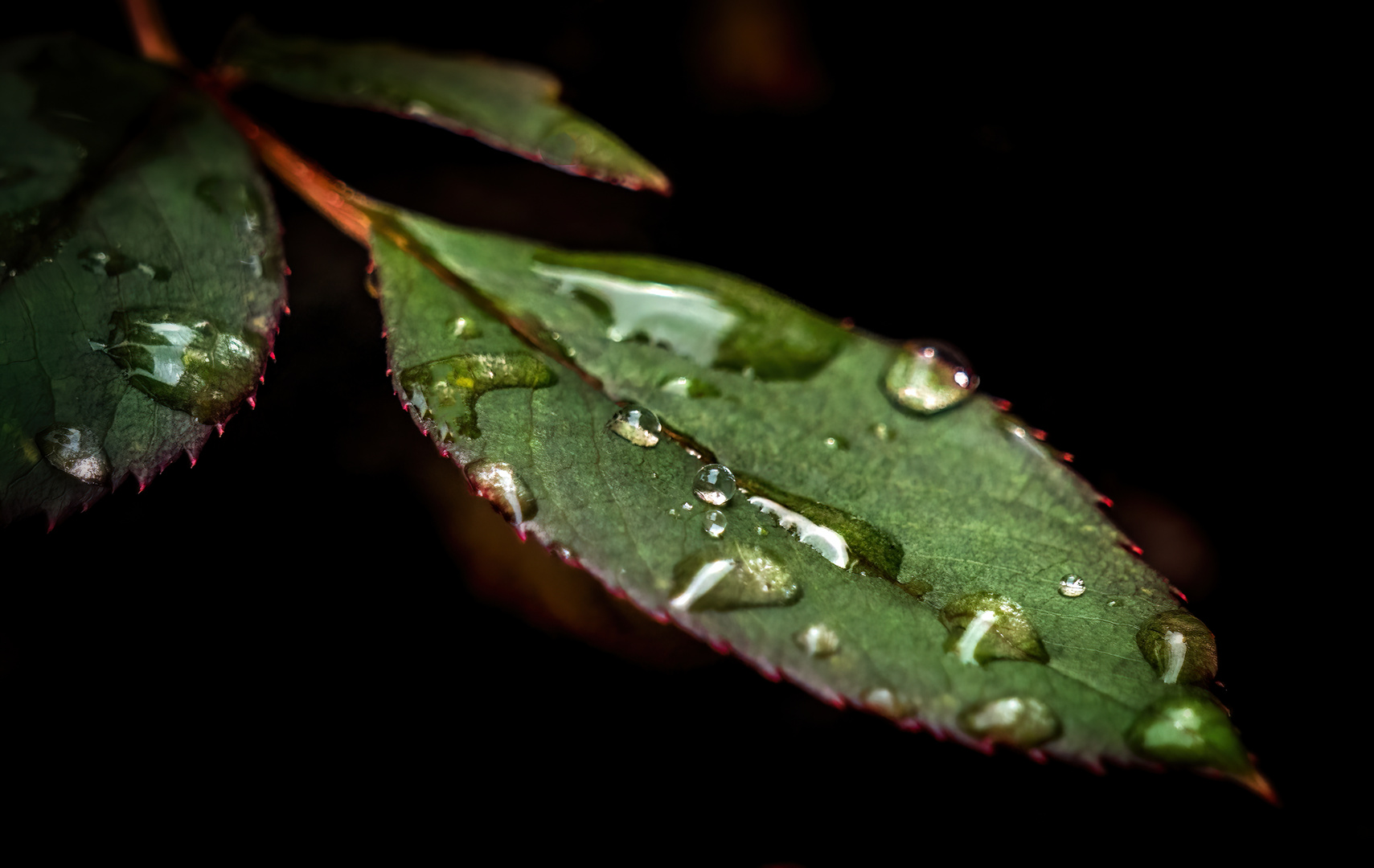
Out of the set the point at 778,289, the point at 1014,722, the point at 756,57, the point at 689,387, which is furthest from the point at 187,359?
the point at 756,57

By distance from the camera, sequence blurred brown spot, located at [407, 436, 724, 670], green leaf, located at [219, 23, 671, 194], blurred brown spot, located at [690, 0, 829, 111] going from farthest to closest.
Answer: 1. blurred brown spot, located at [690, 0, 829, 111]
2. blurred brown spot, located at [407, 436, 724, 670]
3. green leaf, located at [219, 23, 671, 194]

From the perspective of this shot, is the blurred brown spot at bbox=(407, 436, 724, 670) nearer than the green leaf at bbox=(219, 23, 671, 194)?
→ No

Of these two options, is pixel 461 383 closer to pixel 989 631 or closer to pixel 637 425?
pixel 637 425

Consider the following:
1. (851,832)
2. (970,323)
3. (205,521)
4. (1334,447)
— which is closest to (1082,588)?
(851,832)

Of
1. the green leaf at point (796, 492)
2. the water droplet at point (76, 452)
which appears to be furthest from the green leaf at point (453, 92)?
the water droplet at point (76, 452)

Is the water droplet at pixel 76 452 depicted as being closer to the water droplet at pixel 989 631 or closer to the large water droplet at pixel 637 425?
the large water droplet at pixel 637 425

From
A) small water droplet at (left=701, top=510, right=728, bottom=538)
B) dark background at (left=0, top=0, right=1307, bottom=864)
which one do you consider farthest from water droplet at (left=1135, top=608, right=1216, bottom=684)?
dark background at (left=0, top=0, right=1307, bottom=864)

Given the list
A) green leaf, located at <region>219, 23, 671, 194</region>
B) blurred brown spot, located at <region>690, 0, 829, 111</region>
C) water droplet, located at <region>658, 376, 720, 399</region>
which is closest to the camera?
water droplet, located at <region>658, 376, 720, 399</region>

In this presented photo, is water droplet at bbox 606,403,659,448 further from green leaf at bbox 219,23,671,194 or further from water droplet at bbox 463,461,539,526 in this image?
green leaf at bbox 219,23,671,194
